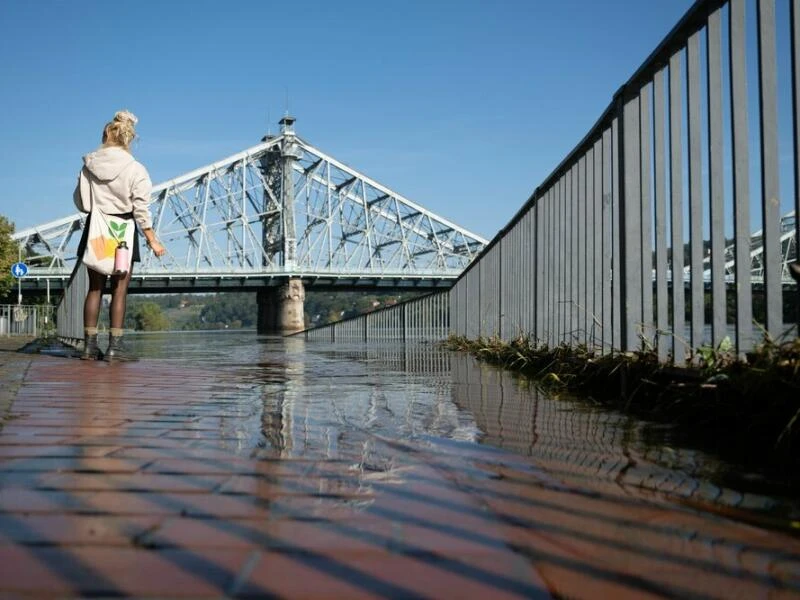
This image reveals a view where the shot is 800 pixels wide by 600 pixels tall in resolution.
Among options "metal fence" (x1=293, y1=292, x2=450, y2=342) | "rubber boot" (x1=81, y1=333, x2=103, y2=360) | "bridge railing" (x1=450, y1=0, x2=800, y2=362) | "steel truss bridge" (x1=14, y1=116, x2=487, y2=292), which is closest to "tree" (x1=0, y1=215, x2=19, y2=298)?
"steel truss bridge" (x1=14, y1=116, x2=487, y2=292)

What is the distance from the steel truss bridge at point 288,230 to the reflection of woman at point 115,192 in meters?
43.6

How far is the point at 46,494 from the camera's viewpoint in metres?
1.22

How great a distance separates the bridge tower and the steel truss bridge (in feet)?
0.35

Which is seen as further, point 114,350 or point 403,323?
point 403,323

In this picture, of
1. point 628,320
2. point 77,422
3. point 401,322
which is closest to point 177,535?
point 77,422

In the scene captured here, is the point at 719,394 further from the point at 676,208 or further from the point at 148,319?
the point at 148,319

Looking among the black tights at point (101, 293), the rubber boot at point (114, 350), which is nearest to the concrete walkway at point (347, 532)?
the black tights at point (101, 293)

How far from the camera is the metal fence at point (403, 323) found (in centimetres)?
1115

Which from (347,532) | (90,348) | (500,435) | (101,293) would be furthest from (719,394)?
(90,348)

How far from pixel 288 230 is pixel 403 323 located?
160 feet

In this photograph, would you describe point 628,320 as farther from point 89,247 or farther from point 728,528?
point 89,247

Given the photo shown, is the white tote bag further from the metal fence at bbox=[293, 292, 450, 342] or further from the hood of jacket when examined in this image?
the metal fence at bbox=[293, 292, 450, 342]

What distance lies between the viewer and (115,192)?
475cm

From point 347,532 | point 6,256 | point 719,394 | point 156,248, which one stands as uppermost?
point 6,256
